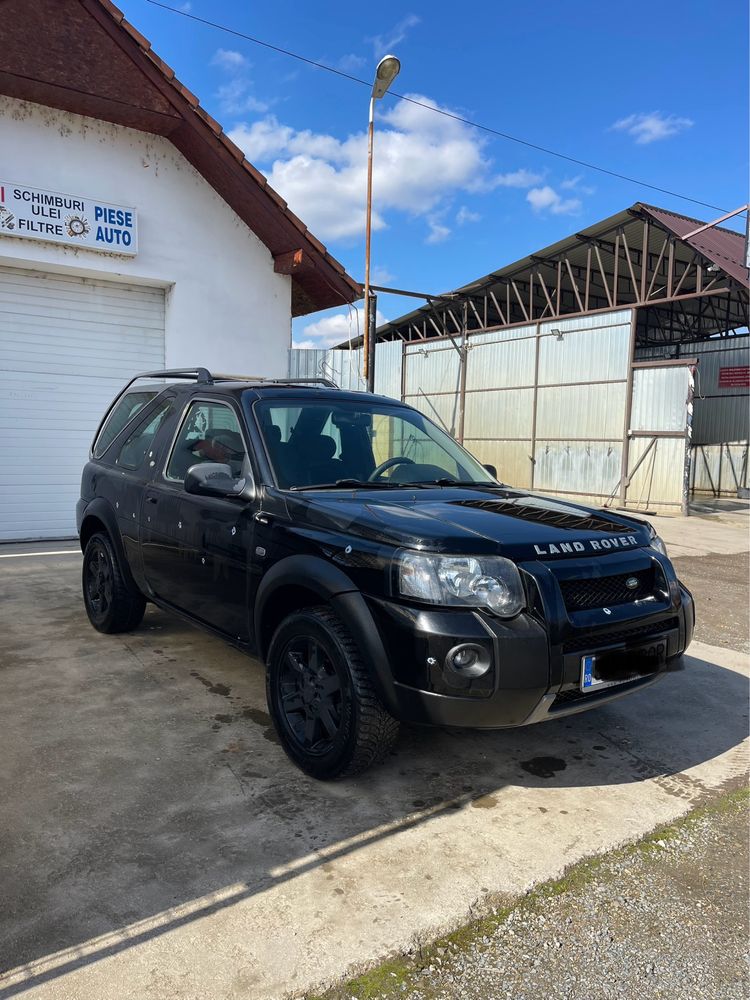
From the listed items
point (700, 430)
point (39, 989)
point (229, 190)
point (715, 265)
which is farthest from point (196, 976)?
point (700, 430)

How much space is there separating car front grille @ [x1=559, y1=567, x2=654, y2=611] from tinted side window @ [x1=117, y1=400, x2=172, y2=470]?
9.98ft

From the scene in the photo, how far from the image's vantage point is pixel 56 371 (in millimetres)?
9484

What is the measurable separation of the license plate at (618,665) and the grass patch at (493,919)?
2.04ft

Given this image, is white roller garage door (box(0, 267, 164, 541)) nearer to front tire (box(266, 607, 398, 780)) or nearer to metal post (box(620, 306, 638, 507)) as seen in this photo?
front tire (box(266, 607, 398, 780))

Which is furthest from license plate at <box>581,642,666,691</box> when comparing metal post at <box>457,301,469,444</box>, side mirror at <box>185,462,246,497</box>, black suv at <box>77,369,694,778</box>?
metal post at <box>457,301,469,444</box>

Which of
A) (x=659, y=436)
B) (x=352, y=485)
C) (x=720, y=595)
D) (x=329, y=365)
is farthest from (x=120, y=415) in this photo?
(x=659, y=436)

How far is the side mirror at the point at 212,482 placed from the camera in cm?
379

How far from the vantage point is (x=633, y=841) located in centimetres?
293

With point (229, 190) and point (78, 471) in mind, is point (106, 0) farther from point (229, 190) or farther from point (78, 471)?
point (78, 471)

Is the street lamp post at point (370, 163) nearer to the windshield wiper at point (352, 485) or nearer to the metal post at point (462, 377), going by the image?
the metal post at point (462, 377)

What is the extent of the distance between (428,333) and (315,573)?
24540 millimetres

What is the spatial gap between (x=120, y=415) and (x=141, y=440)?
718mm

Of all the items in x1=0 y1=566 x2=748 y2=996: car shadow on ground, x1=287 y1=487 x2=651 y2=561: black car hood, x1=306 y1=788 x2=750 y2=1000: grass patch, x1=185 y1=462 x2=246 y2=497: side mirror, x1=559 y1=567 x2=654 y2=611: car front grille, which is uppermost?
x1=185 y1=462 x2=246 y2=497: side mirror

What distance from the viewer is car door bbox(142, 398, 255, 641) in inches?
151
